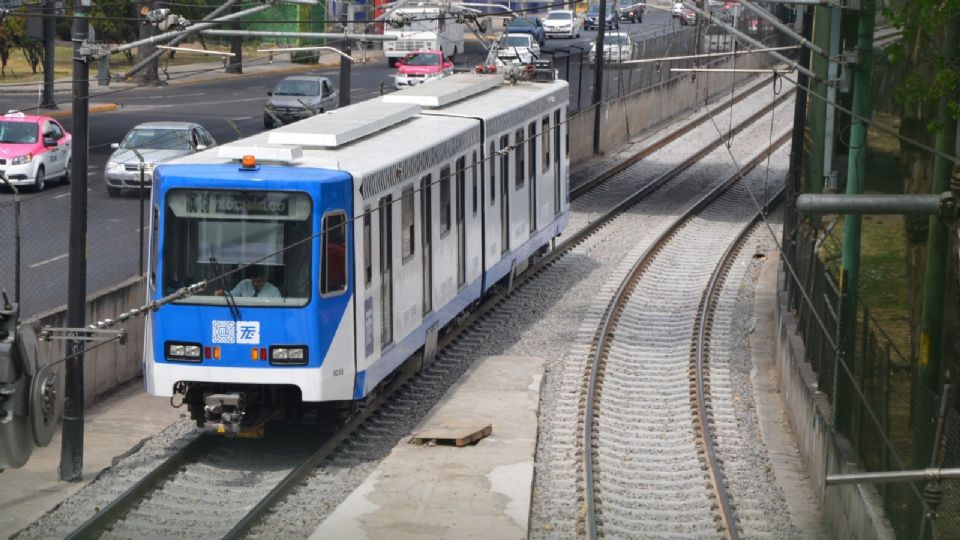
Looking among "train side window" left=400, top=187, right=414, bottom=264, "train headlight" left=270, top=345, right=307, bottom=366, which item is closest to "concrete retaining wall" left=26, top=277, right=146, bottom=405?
"train headlight" left=270, top=345, right=307, bottom=366

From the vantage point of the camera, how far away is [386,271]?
17031 millimetres

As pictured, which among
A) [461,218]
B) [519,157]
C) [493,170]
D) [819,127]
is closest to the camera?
[461,218]

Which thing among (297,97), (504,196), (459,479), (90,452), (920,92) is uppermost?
(920,92)

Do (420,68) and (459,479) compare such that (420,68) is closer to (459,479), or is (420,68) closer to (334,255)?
(334,255)

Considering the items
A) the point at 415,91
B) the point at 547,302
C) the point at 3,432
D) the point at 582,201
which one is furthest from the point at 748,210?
the point at 3,432

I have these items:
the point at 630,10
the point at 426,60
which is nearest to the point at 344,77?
the point at 630,10

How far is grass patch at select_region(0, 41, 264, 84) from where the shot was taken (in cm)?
5881

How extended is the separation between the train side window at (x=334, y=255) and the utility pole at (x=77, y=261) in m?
2.28

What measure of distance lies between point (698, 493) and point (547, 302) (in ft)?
31.8

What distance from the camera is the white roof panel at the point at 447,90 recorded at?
21.9 meters

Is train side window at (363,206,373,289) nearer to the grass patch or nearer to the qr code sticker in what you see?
the qr code sticker

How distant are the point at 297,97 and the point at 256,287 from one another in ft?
97.2

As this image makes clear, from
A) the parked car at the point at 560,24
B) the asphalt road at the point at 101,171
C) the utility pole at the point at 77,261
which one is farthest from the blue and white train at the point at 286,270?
the parked car at the point at 560,24

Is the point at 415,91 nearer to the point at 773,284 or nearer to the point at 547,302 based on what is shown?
the point at 547,302
